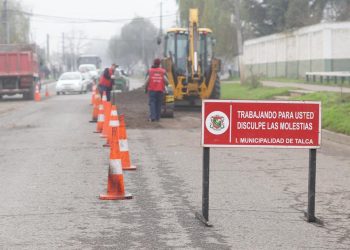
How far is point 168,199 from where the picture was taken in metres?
9.77

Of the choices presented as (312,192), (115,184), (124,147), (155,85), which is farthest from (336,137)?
(312,192)

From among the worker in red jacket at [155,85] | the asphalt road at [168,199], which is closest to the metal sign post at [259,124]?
the asphalt road at [168,199]

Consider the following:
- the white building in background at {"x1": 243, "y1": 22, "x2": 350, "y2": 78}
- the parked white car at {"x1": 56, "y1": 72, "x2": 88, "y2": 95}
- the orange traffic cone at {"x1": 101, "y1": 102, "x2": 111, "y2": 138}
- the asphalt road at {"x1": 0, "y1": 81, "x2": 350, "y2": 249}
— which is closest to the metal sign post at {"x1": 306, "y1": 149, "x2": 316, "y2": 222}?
the asphalt road at {"x1": 0, "y1": 81, "x2": 350, "y2": 249}

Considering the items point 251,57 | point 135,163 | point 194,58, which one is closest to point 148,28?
point 251,57

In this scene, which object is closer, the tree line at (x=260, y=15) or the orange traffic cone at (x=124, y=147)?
the orange traffic cone at (x=124, y=147)

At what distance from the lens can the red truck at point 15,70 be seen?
37750mm

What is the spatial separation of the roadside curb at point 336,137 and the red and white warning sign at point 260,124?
29.2 feet

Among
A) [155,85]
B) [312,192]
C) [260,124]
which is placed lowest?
[312,192]

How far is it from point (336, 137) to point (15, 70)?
23.2 meters

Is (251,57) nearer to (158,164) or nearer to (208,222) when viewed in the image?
(158,164)

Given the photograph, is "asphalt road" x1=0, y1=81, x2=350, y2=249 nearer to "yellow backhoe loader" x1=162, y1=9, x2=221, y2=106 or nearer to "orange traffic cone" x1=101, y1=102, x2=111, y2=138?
"orange traffic cone" x1=101, y1=102, x2=111, y2=138

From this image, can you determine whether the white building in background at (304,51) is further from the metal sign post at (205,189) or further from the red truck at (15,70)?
the metal sign post at (205,189)

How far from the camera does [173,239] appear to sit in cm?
753

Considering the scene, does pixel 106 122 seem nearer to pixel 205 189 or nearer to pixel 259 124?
pixel 205 189
